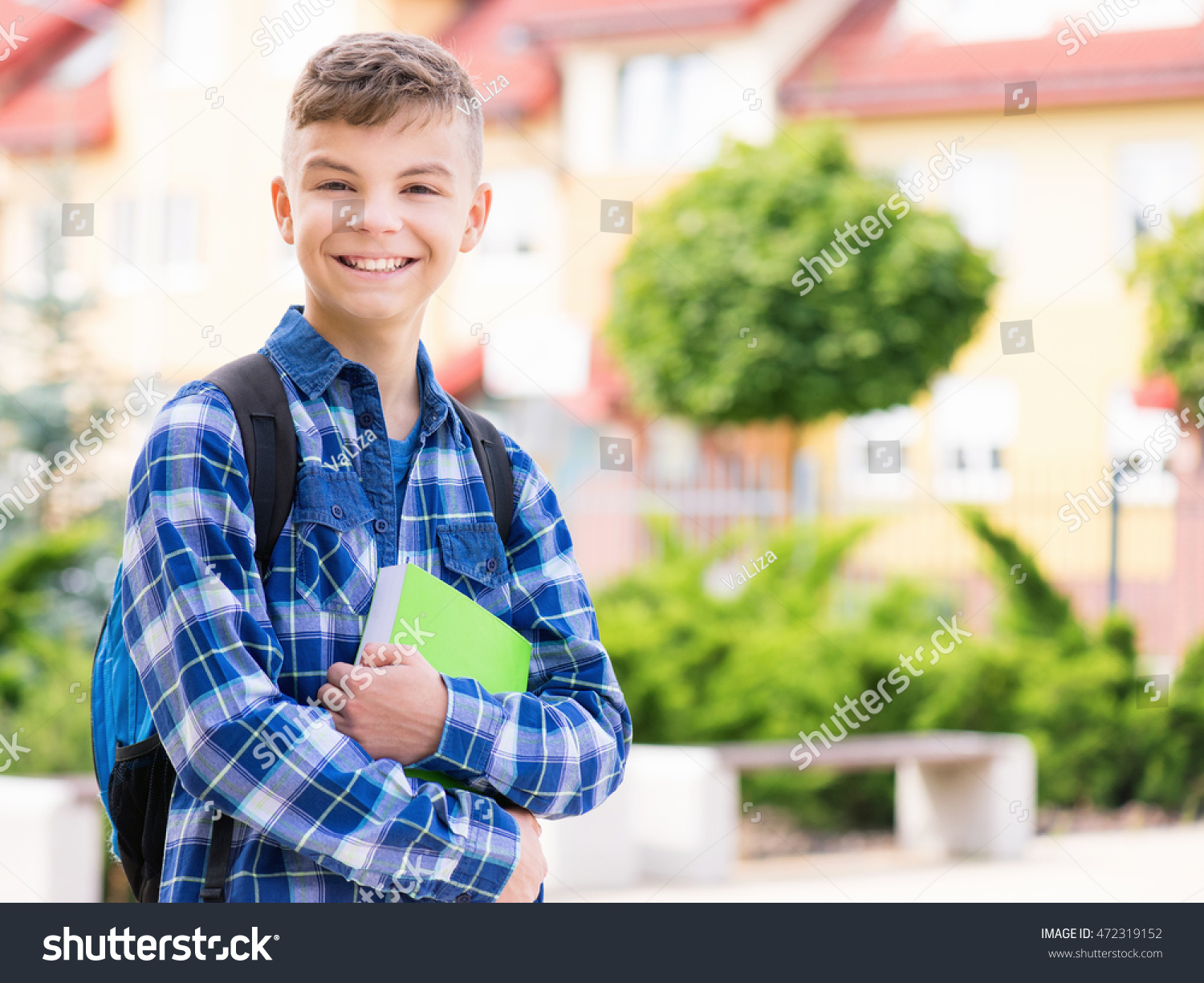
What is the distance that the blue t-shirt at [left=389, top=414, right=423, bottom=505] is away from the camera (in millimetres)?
1451

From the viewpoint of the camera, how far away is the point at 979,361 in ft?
51.4

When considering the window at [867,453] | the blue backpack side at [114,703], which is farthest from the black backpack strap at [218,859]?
the window at [867,453]

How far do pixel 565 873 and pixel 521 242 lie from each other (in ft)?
41.4

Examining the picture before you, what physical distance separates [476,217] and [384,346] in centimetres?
20

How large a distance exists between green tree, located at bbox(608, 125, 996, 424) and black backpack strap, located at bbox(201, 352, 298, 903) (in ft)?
37.0

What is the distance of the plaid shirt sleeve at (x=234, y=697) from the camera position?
1.26 meters

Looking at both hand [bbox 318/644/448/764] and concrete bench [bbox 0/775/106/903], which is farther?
concrete bench [bbox 0/775/106/903]

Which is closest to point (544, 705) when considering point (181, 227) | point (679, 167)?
point (679, 167)

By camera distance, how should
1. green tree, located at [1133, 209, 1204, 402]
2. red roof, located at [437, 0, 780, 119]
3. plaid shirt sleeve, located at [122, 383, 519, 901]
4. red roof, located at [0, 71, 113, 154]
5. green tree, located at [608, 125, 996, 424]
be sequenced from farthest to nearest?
red roof, located at [0, 71, 113, 154] → red roof, located at [437, 0, 780, 119] → green tree, located at [608, 125, 996, 424] → green tree, located at [1133, 209, 1204, 402] → plaid shirt sleeve, located at [122, 383, 519, 901]

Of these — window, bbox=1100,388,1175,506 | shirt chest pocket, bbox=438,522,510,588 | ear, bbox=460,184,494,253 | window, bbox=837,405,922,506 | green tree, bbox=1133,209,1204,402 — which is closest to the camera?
shirt chest pocket, bbox=438,522,510,588

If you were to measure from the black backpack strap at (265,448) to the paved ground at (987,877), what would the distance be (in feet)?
12.0

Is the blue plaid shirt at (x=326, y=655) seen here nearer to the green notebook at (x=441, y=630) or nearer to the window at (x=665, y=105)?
the green notebook at (x=441, y=630)

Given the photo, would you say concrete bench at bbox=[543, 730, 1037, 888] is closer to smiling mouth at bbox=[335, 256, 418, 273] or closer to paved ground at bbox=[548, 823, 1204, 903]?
paved ground at bbox=[548, 823, 1204, 903]

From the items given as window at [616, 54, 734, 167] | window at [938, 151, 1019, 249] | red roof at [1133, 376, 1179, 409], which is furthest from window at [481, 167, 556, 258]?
red roof at [1133, 376, 1179, 409]
